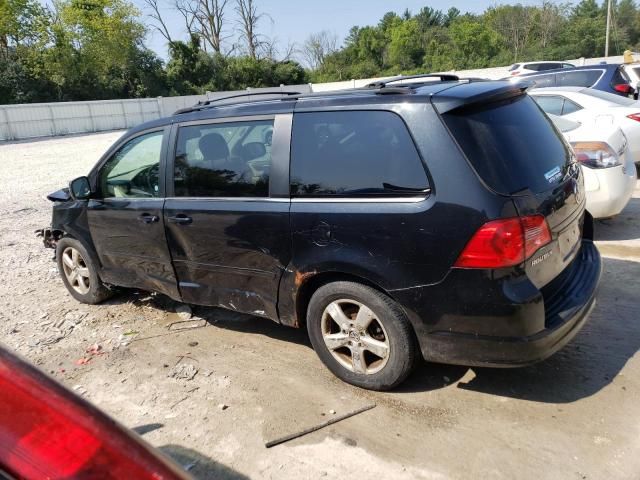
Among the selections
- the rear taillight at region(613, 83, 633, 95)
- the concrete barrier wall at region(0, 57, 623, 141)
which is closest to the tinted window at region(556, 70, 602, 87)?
the rear taillight at region(613, 83, 633, 95)

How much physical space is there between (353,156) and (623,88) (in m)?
10.8

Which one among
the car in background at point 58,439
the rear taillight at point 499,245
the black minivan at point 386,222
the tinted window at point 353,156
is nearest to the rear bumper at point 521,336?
the black minivan at point 386,222

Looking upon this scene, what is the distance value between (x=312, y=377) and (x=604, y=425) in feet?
5.72

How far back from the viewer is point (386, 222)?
→ 2951 mm

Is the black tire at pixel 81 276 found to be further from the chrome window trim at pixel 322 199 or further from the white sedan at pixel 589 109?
the white sedan at pixel 589 109

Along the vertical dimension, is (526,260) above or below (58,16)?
below

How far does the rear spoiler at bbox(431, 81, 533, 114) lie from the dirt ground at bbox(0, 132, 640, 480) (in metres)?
1.70

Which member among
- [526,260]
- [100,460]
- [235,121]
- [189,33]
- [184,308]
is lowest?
[184,308]

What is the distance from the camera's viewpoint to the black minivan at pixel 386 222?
9.16 feet

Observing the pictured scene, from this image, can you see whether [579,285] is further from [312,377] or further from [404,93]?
[312,377]

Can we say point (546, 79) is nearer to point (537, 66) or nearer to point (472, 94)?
point (472, 94)

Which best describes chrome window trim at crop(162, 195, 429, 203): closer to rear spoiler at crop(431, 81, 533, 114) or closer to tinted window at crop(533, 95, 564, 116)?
rear spoiler at crop(431, 81, 533, 114)

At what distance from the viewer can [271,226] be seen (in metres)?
3.43

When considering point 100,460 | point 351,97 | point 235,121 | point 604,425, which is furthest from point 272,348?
point 100,460
